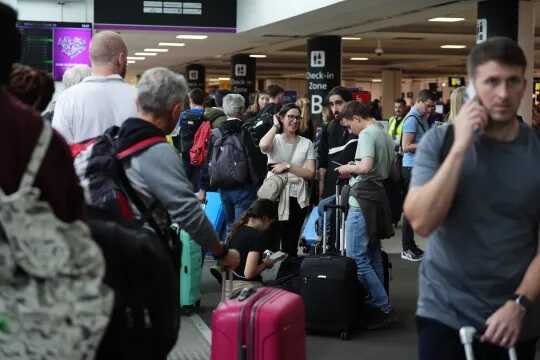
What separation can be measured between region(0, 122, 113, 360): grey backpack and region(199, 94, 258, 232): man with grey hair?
6.65m

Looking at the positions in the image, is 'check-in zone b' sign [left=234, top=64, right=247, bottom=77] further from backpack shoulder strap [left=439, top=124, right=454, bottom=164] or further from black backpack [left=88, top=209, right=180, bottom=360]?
backpack shoulder strap [left=439, top=124, right=454, bottom=164]

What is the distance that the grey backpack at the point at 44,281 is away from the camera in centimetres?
226

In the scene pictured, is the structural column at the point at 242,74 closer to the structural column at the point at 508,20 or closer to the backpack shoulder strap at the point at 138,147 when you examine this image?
the structural column at the point at 508,20

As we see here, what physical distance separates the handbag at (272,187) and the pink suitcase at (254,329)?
416 cm

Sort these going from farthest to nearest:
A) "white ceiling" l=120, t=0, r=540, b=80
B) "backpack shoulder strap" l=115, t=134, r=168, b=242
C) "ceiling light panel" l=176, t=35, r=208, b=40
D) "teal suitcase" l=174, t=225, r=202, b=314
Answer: "ceiling light panel" l=176, t=35, r=208, b=40
"white ceiling" l=120, t=0, r=540, b=80
"teal suitcase" l=174, t=225, r=202, b=314
"backpack shoulder strap" l=115, t=134, r=168, b=242

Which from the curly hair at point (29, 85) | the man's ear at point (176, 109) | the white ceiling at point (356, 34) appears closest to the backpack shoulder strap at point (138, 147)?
the man's ear at point (176, 109)

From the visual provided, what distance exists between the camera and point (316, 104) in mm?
18016

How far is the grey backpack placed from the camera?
2.26 m

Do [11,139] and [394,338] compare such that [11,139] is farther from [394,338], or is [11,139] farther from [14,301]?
[394,338]

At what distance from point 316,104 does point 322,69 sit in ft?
2.28

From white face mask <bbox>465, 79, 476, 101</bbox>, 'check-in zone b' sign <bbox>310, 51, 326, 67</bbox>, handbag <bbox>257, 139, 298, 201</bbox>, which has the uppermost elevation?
'check-in zone b' sign <bbox>310, 51, 326, 67</bbox>

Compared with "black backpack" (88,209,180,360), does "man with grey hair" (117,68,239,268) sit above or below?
above

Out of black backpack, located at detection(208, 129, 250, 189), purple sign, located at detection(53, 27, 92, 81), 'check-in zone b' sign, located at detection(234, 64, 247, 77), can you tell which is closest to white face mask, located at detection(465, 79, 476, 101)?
black backpack, located at detection(208, 129, 250, 189)

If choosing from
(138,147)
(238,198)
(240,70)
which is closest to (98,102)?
(138,147)
